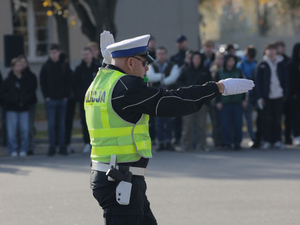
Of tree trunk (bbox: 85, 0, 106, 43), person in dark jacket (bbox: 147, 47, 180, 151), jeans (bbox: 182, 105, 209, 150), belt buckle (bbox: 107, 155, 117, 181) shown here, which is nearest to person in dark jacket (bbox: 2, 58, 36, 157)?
person in dark jacket (bbox: 147, 47, 180, 151)

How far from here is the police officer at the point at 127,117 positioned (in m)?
4.45

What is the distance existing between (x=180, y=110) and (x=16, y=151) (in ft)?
28.9

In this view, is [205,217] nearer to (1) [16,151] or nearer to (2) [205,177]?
(2) [205,177]

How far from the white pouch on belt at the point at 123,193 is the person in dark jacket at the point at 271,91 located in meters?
8.83

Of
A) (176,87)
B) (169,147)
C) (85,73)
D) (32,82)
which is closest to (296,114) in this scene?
(176,87)

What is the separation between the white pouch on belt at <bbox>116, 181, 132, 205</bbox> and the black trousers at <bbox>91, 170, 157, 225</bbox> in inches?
2.6

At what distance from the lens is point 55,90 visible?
12609 millimetres

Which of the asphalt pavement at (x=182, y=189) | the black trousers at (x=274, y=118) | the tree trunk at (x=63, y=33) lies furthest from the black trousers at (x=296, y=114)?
the tree trunk at (x=63, y=33)

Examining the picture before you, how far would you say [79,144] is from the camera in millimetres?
14430

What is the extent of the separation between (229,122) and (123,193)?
874cm

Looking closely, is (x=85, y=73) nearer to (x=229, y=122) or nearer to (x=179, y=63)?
(x=179, y=63)

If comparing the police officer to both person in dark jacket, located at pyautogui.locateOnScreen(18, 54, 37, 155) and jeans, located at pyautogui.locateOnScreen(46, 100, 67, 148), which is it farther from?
person in dark jacket, located at pyautogui.locateOnScreen(18, 54, 37, 155)

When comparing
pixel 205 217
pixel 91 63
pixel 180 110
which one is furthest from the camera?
pixel 91 63

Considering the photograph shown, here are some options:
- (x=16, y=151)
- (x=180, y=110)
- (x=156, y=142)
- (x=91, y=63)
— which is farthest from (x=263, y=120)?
(x=180, y=110)
